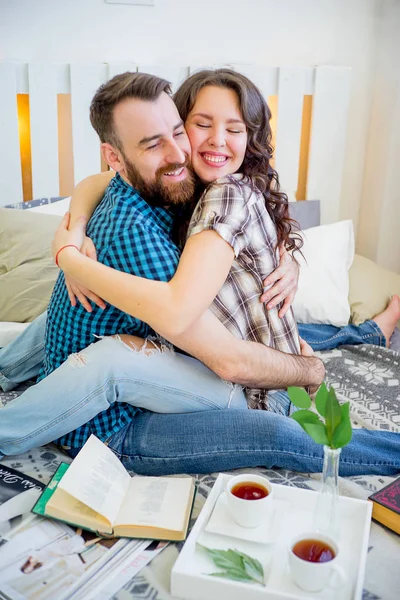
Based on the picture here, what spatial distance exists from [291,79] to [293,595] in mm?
2239

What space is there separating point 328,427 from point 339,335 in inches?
46.0

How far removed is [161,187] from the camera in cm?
146

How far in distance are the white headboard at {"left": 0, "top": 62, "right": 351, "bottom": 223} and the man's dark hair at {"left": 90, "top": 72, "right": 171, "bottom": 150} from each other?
3.37 ft

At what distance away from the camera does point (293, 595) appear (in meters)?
0.95

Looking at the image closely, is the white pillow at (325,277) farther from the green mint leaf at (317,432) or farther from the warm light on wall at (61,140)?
the green mint leaf at (317,432)

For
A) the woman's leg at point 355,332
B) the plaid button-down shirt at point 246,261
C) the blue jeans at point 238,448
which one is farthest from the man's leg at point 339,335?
the blue jeans at point 238,448

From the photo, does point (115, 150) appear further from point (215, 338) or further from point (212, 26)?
point (212, 26)

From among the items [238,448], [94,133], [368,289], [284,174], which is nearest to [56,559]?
[238,448]

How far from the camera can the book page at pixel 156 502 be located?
3.81ft

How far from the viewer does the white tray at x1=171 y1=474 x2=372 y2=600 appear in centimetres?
98

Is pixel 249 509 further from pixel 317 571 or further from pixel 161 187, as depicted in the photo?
pixel 161 187

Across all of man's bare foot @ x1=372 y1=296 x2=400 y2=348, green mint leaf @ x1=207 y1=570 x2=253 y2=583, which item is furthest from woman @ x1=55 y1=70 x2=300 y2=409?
man's bare foot @ x1=372 y1=296 x2=400 y2=348

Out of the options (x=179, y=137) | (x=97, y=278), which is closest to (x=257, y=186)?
(x=179, y=137)

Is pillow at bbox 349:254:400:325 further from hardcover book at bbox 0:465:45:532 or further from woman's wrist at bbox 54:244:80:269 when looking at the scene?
hardcover book at bbox 0:465:45:532
